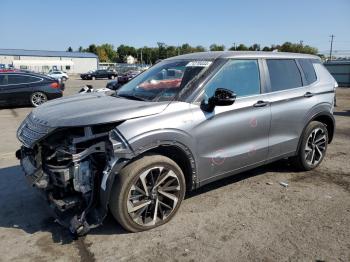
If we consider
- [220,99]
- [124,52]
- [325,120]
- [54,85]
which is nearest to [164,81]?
[220,99]

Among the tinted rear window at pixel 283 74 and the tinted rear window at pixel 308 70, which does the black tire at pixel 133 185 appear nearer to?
the tinted rear window at pixel 283 74

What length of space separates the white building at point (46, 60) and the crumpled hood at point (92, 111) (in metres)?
78.2

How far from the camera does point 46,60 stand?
279 feet

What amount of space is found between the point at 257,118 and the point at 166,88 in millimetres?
1226

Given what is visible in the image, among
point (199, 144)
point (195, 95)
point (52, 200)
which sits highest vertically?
point (195, 95)

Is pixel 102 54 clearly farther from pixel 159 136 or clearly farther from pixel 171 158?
pixel 159 136

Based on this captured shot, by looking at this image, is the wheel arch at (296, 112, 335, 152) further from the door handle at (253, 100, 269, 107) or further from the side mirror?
the side mirror

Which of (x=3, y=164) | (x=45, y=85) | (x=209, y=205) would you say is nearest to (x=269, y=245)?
(x=209, y=205)

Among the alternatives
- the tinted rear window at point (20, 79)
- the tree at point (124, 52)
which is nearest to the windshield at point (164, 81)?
the tinted rear window at point (20, 79)

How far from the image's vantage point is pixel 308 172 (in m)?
5.73

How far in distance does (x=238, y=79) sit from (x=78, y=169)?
2.21 m

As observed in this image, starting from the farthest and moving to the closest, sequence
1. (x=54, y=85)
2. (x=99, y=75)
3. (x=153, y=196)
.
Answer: (x=99, y=75)
(x=54, y=85)
(x=153, y=196)

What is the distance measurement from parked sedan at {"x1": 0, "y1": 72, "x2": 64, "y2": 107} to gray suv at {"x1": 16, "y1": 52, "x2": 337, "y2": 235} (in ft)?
33.8

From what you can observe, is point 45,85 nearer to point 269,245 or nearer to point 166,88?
point 166,88
